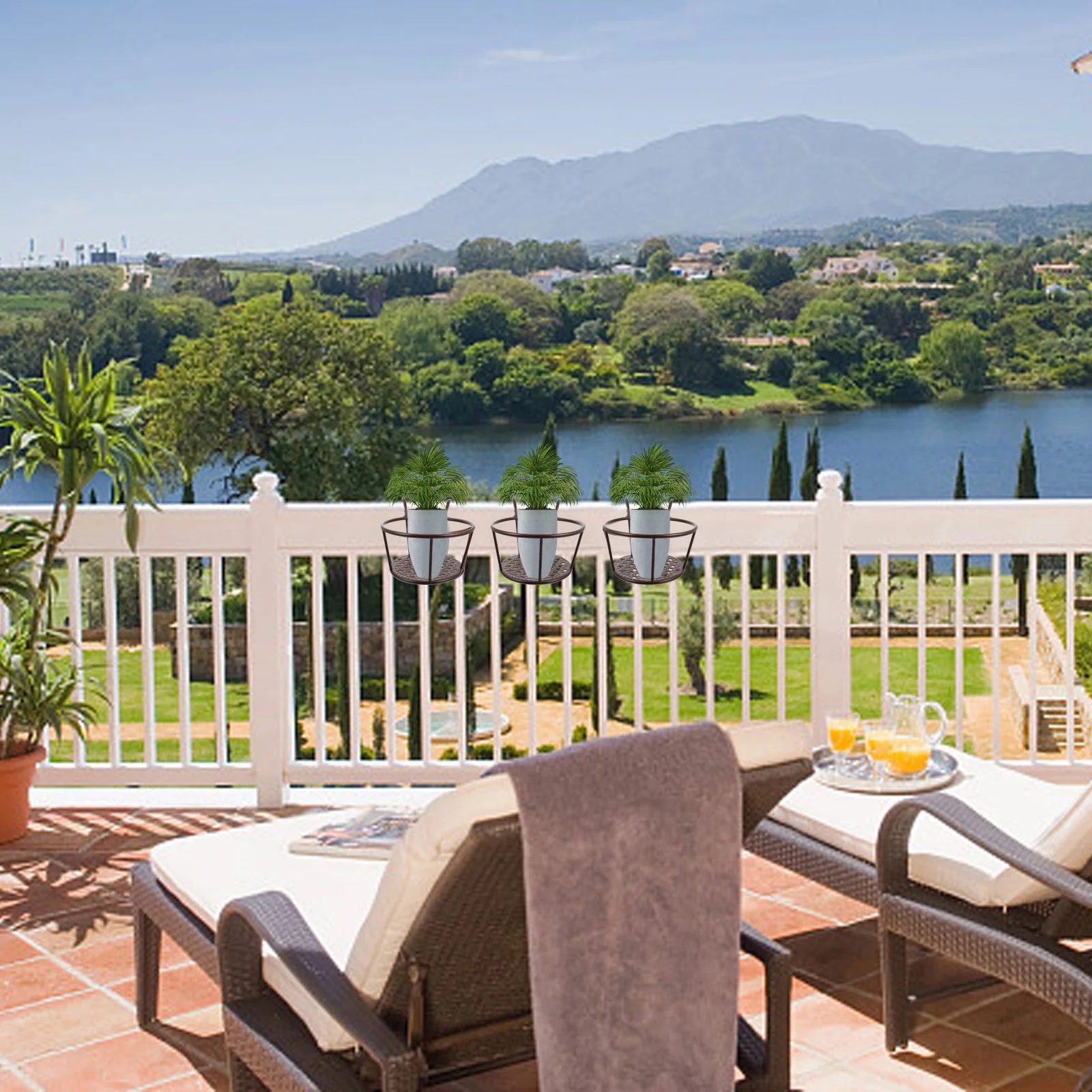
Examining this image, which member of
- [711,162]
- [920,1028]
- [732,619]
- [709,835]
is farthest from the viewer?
[711,162]

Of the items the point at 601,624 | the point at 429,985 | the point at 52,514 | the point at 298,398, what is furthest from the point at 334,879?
the point at 298,398

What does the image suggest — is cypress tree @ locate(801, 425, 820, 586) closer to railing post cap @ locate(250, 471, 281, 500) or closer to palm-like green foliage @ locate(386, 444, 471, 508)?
railing post cap @ locate(250, 471, 281, 500)

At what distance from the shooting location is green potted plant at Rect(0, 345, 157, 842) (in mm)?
4242

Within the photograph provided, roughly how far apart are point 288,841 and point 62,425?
5.37ft

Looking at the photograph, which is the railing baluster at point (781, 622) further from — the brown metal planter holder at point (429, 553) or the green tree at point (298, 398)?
the green tree at point (298, 398)

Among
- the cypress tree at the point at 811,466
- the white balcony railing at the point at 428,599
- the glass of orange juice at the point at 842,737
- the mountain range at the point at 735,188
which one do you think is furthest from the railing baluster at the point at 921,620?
the mountain range at the point at 735,188

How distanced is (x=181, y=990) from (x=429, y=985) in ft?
4.12

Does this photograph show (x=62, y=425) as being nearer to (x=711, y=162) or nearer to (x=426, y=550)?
(x=426, y=550)

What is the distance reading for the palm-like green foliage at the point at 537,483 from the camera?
4.28 metres

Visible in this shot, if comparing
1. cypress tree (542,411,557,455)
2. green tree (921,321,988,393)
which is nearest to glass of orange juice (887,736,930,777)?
cypress tree (542,411,557,455)

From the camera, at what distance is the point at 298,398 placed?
101 feet

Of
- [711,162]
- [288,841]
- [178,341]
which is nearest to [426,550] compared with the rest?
[288,841]

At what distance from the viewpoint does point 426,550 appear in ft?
14.1

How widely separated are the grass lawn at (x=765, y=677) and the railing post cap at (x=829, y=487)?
21.3 m
